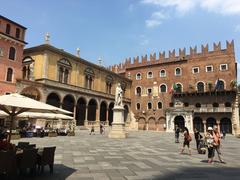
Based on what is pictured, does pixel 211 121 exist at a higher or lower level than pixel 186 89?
lower

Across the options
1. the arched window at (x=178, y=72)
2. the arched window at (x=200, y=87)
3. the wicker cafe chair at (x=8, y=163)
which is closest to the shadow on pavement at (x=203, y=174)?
the wicker cafe chair at (x=8, y=163)

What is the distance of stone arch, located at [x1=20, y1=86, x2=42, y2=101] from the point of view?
24328 millimetres

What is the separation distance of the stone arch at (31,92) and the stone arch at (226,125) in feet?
89.6

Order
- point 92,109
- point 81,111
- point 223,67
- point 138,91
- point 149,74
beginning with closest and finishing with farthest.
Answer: point 81,111 < point 92,109 < point 223,67 < point 149,74 < point 138,91

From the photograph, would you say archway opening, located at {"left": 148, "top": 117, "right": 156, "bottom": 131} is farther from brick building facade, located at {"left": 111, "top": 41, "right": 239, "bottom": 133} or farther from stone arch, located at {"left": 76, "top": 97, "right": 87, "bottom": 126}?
stone arch, located at {"left": 76, "top": 97, "right": 87, "bottom": 126}

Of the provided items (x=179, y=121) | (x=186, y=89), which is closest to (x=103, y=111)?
(x=179, y=121)

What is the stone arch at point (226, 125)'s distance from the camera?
118ft

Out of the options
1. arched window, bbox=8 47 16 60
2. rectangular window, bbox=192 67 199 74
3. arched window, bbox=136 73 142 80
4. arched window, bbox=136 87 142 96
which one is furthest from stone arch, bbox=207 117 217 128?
arched window, bbox=8 47 16 60

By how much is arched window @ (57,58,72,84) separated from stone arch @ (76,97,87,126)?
4.36m

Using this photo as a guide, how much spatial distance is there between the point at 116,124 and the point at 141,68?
2681cm

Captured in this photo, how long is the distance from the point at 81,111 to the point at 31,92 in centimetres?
1026

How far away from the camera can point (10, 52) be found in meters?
24.5

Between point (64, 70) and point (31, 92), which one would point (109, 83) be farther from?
point (31, 92)

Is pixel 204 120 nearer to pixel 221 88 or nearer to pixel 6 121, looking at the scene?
pixel 221 88
